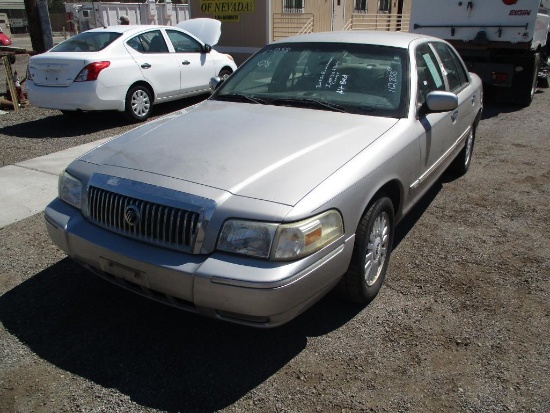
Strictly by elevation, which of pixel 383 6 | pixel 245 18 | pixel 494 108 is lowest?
pixel 494 108

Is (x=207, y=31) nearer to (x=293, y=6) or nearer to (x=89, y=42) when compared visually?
(x=293, y=6)

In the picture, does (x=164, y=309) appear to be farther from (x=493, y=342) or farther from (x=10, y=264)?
(x=493, y=342)

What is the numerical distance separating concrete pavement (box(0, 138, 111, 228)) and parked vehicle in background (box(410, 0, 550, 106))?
7522 millimetres

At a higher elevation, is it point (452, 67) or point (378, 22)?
point (452, 67)

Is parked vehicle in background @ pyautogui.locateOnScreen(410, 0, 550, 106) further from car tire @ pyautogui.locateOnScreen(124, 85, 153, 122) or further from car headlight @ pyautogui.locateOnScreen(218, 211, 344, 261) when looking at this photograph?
car headlight @ pyautogui.locateOnScreen(218, 211, 344, 261)

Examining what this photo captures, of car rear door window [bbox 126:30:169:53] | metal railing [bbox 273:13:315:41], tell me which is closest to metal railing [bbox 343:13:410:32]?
metal railing [bbox 273:13:315:41]

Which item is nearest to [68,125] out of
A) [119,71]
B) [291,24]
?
[119,71]

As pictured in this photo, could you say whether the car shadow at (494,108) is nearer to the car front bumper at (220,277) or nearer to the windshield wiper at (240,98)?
the windshield wiper at (240,98)

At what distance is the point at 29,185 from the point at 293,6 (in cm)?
1267

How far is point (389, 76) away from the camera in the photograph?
12.5 ft

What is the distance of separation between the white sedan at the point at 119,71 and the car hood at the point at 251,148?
4.52 meters

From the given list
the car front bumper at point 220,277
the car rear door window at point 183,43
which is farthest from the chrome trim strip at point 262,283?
the car rear door window at point 183,43

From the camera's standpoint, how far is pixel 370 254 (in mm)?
3195

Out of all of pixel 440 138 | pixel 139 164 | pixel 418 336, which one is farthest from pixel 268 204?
pixel 440 138
